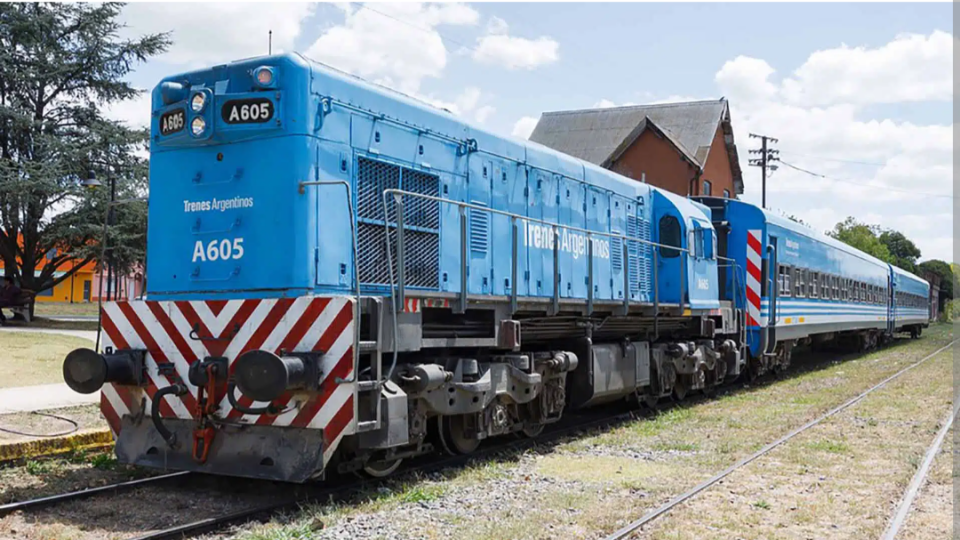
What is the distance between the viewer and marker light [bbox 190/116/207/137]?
6.79 m

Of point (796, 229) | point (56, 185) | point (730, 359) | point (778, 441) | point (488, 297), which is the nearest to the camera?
point (488, 297)

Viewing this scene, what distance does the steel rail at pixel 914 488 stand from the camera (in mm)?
5670

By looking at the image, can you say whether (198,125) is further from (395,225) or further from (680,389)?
(680,389)

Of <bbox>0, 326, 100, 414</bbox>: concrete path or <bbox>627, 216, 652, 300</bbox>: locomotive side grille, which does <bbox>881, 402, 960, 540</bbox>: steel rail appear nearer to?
<bbox>627, 216, 652, 300</bbox>: locomotive side grille

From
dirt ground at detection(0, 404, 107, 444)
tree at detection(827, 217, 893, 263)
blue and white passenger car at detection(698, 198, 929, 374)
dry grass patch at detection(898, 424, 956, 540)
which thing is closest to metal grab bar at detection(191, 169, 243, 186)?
dirt ground at detection(0, 404, 107, 444)

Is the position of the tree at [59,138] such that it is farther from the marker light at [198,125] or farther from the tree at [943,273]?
the tree at [943,273]

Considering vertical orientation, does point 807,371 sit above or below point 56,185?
below

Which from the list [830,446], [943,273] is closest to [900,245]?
[943,273]

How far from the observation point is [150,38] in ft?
99.9

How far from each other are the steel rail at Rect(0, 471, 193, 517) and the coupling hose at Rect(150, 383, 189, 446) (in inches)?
27.5

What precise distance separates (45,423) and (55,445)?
1.17 m

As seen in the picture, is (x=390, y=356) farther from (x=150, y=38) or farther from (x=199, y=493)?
(x=150, y=38)

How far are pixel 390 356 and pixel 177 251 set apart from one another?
2.02 meters

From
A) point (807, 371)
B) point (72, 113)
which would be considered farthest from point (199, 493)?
point (72, 113)
